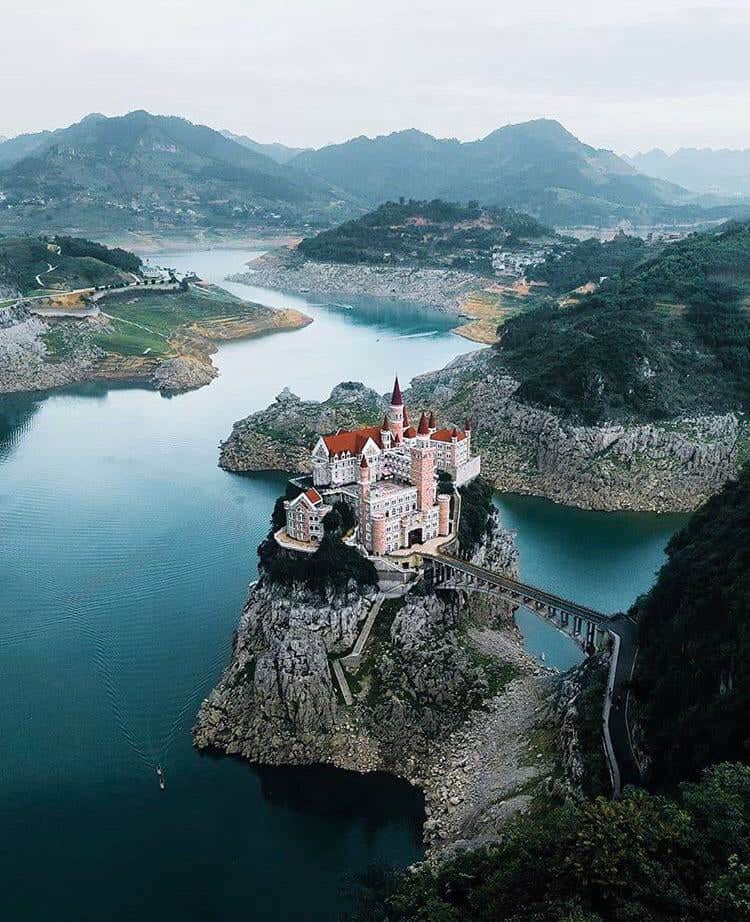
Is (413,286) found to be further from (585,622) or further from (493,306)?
(585,622)

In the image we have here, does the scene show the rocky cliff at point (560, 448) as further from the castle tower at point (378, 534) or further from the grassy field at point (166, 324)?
the grassy field at point (166, 324)

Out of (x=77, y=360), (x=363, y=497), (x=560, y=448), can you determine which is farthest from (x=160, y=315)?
(x=363, y=497)

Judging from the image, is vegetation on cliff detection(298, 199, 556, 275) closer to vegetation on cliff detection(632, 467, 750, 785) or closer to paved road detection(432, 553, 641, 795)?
paved road detection(432, 553, 641, 795)

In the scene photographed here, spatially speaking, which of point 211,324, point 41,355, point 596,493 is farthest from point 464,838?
point 211,324

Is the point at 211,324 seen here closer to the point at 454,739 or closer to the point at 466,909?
the point at 454,739

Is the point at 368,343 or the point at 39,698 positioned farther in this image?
the point at 368,343

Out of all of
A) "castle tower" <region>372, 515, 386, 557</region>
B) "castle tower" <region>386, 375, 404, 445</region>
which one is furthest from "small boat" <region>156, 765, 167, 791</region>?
"castle tower" <region>386, 375, 404, 445</region>
